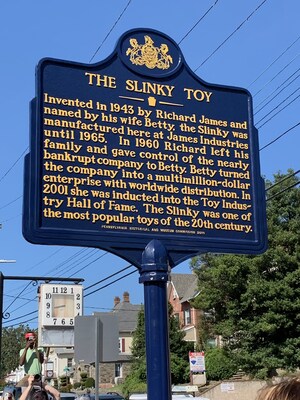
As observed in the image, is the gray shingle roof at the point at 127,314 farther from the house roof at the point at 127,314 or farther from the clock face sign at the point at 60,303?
the clock face sign at the point at 60,303

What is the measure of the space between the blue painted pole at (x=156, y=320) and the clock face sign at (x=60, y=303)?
12.8 metres

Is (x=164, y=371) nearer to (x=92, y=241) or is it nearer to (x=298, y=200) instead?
(x=92, y=241)

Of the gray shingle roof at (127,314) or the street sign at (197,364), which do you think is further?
the gray shingle roof at (127,314)

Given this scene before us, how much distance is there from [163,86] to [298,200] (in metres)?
20.2

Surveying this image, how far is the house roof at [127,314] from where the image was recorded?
67.1 m

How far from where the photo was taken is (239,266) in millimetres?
25891

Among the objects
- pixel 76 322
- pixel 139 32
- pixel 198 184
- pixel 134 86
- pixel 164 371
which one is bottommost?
pixel 164 371

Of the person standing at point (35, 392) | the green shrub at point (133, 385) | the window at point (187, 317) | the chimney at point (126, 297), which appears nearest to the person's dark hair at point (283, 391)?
the person standing at point (35, 392)

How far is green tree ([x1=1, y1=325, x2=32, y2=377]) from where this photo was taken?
84.7m

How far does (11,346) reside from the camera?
8612cm

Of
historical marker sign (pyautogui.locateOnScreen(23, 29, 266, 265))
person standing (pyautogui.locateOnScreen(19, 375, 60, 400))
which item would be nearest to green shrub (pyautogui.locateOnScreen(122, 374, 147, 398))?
person standing (pyautogui.locateOnScreen(19, 375, 60, 400))

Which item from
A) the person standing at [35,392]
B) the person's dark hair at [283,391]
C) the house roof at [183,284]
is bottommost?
the person standing at [35,392]

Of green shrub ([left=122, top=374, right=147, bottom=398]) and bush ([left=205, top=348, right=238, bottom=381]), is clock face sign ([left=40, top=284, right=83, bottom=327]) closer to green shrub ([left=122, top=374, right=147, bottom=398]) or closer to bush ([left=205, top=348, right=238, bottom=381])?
green shrub ([left=122, top=374, right=147, bottom=398])

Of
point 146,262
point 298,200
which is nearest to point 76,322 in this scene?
point 146,262
